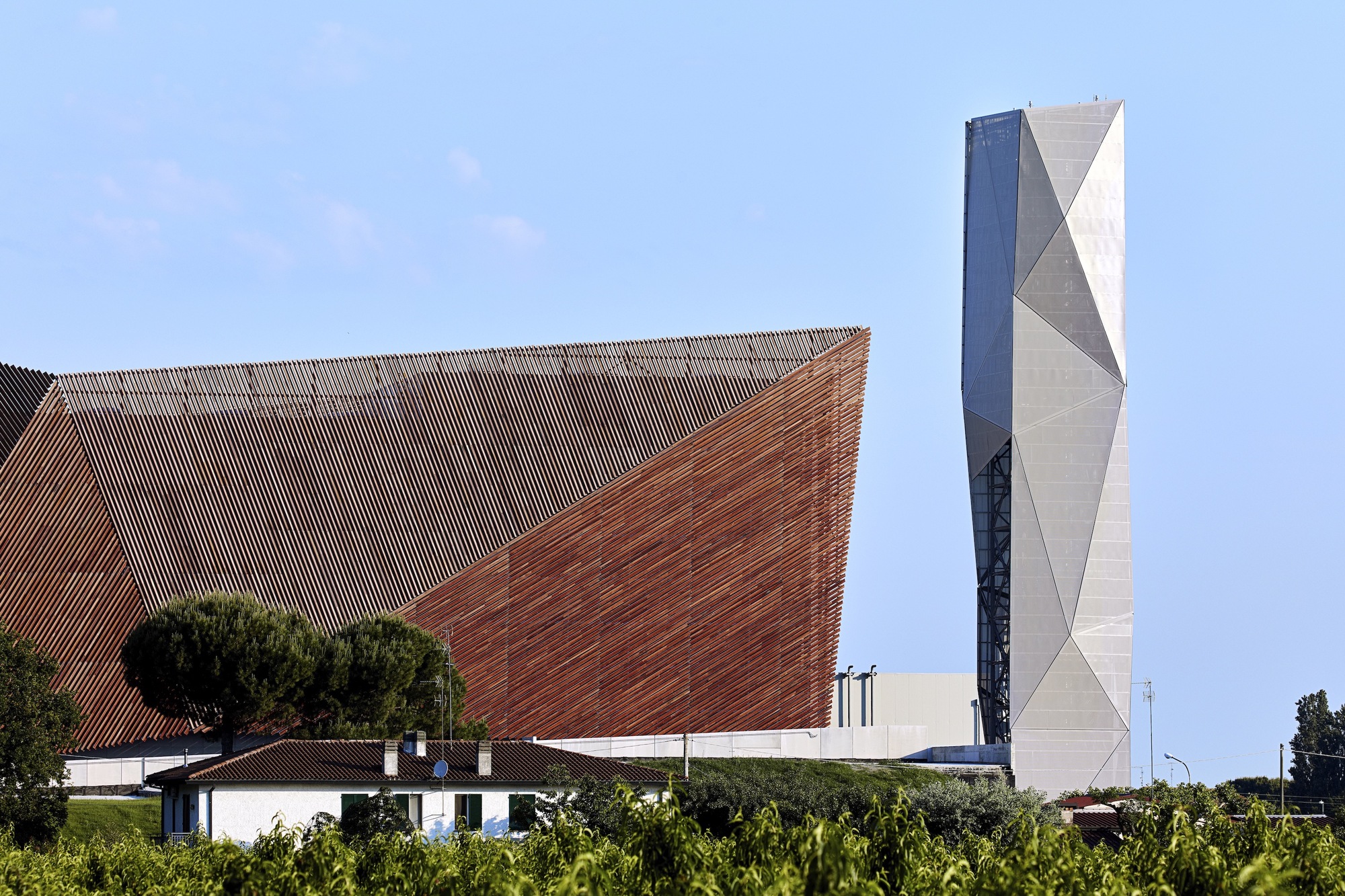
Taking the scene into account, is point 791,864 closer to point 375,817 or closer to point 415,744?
point 375,817

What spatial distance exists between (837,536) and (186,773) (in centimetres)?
2659

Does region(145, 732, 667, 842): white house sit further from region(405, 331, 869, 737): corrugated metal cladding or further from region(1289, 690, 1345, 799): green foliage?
region(1289, 690, 1345, 799): green foliage

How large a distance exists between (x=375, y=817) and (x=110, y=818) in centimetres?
1013

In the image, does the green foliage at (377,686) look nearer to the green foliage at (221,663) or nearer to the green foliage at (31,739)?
the green foliage at (221,663)

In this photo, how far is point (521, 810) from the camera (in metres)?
30.5

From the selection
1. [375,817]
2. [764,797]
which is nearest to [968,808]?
[764,797]

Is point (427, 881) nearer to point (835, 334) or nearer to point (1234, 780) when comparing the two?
point (835, 334)

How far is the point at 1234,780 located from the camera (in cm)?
7675

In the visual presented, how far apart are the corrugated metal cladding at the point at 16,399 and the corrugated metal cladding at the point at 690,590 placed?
11.6m

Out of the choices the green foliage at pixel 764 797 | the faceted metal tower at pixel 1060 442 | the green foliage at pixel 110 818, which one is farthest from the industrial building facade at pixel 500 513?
the green foliage at pixel 764 797

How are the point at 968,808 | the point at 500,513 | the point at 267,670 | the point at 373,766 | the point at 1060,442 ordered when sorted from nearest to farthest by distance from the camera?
the point at 373,766 < the point at 968,808 < the point at 267,670 < the point at 500,513 < the point at 1060,442

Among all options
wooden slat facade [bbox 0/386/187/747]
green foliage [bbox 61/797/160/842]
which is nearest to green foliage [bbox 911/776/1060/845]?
green foliage [bbox 61/797/160/842]

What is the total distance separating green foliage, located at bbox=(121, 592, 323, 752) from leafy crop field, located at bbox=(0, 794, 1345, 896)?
23868 millimetres

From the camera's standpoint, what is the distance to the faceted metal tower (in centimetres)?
5219
